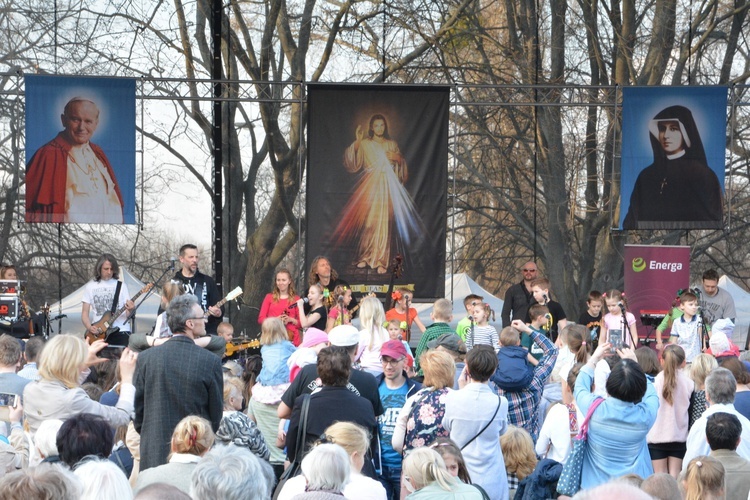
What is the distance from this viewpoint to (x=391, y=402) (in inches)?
231

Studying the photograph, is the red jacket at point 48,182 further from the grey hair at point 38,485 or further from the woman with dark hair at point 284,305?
the grey hair at point 38,485

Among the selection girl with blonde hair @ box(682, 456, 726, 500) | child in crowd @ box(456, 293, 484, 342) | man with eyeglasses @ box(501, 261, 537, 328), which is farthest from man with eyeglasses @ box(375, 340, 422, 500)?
man with eyeglasses @ box(501, 261, 537, 328)

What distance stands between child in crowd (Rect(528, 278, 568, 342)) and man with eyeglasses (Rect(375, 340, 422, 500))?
13.6 feet

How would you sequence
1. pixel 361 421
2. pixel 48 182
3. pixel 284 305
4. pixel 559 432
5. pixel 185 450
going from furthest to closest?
pixel 48 182 → pixel 284 305 → pixel 559 432 → pixel 361 421 → pixel 185 450

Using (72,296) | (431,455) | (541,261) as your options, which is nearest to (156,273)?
(72,296)

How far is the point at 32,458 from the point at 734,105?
396 inches

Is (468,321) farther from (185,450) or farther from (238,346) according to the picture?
(185,450)

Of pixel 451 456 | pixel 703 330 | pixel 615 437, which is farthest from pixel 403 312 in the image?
pixel 451 456

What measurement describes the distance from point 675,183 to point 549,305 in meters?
2.81

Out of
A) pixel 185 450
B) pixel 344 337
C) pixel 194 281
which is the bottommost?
pixel 185 450

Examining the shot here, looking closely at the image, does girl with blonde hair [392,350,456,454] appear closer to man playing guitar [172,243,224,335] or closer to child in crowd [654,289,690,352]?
man playing guitar [172,243,224,335]

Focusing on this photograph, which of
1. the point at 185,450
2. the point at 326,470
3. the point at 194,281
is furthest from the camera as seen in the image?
the point at 194,281

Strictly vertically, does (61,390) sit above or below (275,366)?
above

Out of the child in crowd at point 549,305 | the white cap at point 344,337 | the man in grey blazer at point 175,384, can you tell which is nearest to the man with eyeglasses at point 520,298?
the child in crowd at point 549,305
